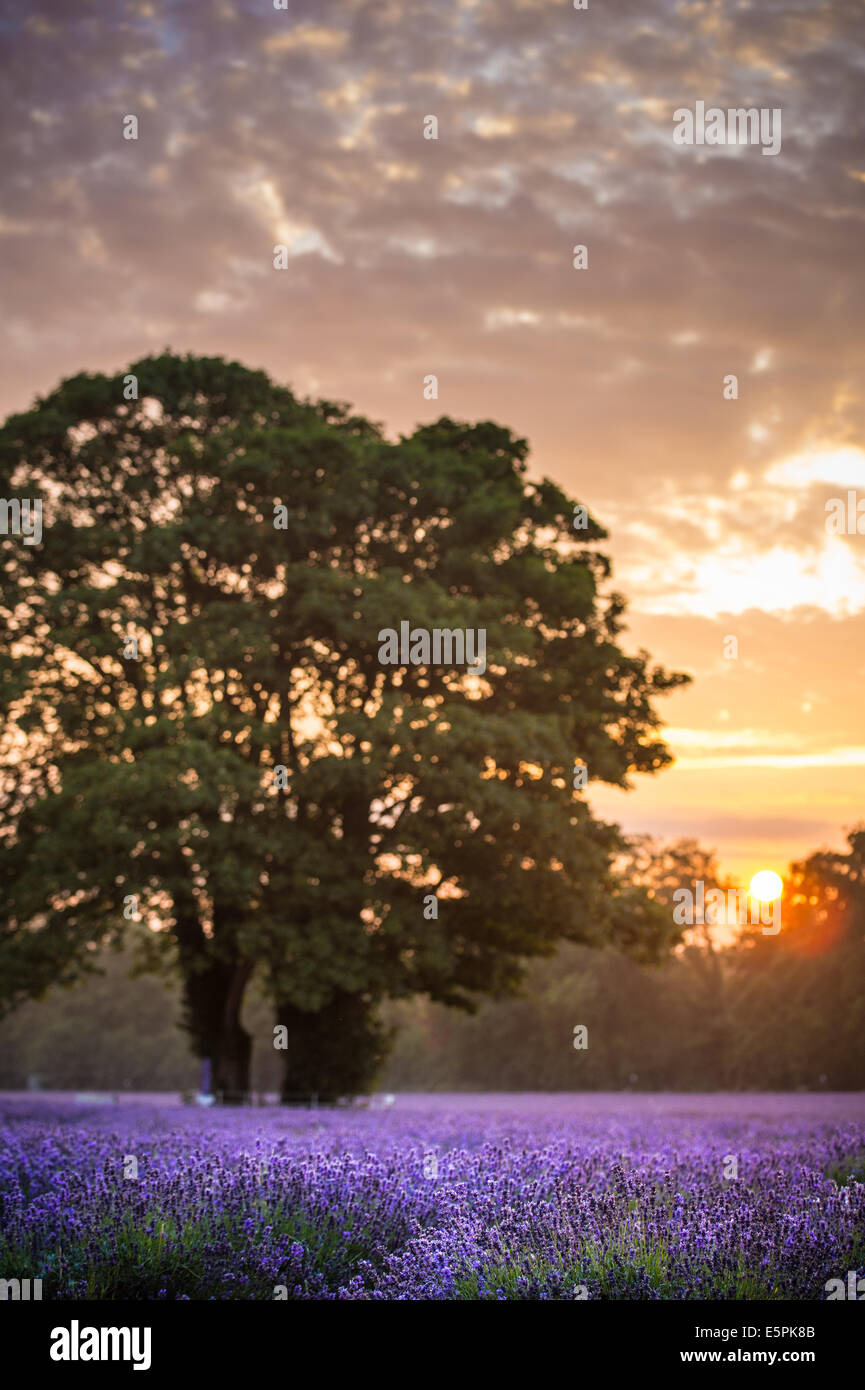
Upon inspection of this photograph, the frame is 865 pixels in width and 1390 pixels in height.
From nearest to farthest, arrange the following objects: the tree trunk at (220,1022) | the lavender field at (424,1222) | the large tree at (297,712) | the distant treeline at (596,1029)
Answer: the lavender field at (424,1222)
the large tree at (297,712)
the tree trunk at (220,1022)
the distant treeline at (596,1029)

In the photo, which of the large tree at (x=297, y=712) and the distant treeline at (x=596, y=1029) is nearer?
the large tree at (x=297, y=712)

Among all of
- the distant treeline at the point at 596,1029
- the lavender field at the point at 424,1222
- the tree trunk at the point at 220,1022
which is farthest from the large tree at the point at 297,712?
the lavender field at the point at 424,1222

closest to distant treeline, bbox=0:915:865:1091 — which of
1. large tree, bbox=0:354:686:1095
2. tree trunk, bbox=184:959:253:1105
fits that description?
tree trunk, bbox=184:959:253:1105

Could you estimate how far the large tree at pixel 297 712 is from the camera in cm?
2034

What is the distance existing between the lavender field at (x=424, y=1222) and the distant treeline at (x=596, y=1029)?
19.1 metres

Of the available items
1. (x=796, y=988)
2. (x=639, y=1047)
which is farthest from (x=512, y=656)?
(x=639, y=1047)

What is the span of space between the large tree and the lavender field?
12057 mm

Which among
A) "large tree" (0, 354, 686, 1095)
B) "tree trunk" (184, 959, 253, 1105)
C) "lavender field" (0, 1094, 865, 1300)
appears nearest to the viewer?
"lavender field" (0, 1094, 865, 1300)

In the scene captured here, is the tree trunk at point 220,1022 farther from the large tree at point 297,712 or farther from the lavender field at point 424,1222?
the lavender field at point 424,1222

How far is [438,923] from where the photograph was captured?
70.6ft

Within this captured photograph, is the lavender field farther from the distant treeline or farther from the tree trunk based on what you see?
the distant treeline

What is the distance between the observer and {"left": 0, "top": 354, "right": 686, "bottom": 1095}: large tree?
20344 millimetres

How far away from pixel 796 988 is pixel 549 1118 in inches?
1107
